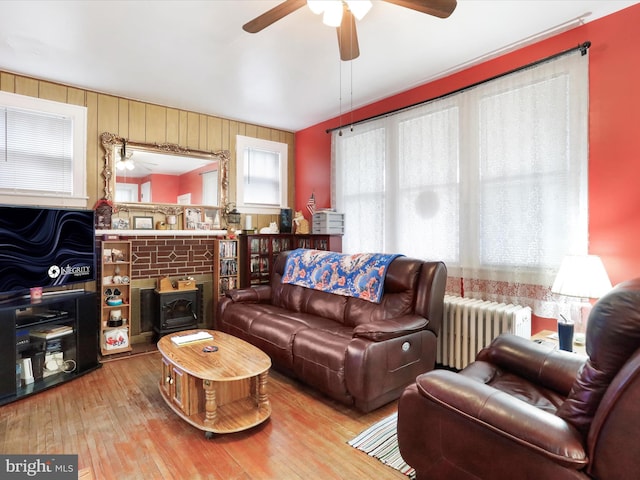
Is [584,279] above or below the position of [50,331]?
above

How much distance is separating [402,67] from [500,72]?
2.73 feet

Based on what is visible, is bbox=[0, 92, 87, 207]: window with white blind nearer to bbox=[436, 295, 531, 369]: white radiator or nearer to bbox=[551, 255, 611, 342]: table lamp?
bbox=[436, 295, 531, 369]: white radiator

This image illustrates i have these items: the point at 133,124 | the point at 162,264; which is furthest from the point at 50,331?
the point at 133,124

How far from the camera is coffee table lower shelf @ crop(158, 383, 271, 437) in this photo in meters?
2.21

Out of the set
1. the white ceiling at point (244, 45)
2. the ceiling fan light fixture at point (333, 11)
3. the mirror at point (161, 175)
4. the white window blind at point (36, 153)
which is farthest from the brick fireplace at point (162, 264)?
the ceiling fan light fixture at point (333, 11)

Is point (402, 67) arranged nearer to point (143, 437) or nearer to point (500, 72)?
point (500, 72)

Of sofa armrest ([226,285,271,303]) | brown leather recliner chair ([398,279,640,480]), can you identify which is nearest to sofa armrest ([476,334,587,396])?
brown leather recliner chair ([398,279,640,480])

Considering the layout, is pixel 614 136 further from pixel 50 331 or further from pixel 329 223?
pixel 50 331

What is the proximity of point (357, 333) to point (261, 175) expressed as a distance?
10.5 ft

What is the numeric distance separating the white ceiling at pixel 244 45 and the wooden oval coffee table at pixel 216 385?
2.38 meters

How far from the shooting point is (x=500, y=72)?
2990 millimetres

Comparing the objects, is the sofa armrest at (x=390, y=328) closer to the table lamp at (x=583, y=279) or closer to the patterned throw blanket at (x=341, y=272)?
the patterned throw blanket at (x=341, y=272)

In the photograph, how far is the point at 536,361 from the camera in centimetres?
190

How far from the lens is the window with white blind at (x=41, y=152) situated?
130 inches
